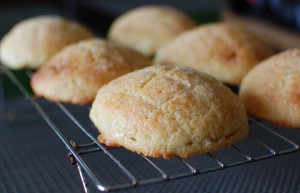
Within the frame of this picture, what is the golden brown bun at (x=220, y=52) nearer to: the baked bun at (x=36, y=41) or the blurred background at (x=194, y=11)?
the baked bun at (x=36, y=41)

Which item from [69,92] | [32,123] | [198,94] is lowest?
[32,123]

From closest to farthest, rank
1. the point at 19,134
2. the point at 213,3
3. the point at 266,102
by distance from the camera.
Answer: the point at 266,102 → the point at 19,134 → the point at 213,3

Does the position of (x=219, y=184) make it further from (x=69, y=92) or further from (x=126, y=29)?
(x=126, y=29)

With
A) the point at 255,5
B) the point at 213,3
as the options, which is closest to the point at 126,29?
the point at 255,5

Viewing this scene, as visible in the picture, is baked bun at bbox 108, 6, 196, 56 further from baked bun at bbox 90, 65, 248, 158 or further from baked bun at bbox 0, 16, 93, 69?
baked bun at bbox 90, 65, 248, 158

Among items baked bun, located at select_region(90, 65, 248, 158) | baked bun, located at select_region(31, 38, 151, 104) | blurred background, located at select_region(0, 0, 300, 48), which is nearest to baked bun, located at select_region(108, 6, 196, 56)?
baked bun, located at select_region(31, 38, 151, 104)

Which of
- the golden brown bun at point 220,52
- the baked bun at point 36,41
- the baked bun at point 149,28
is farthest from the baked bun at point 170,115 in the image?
the baked bun at point 149,28

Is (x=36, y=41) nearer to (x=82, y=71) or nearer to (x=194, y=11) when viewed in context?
(x=82, y=71)
